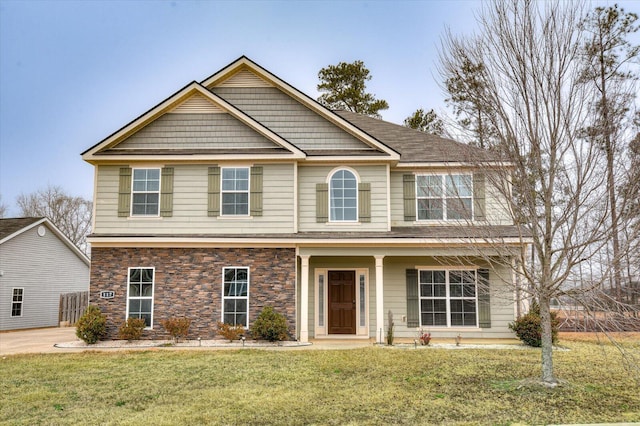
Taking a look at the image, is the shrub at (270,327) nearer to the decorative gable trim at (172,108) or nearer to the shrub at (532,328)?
the decorative gable trim at (172,108)

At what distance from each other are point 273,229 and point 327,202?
6.26 ft

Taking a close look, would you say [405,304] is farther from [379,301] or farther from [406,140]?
[406,140]

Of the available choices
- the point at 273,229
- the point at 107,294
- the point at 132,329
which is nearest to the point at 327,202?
the point at 273,229

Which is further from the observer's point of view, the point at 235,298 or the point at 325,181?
the point at 325,181

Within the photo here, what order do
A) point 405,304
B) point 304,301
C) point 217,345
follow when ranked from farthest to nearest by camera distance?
point 405,304, point 304,301, point 217,345

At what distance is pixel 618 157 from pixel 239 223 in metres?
10.4

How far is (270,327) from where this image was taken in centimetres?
1428

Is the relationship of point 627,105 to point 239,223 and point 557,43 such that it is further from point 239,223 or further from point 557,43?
point 239,223

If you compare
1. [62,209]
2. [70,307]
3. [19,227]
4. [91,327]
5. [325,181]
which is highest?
[62,209]

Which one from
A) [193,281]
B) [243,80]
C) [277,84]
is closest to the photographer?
[193,281]

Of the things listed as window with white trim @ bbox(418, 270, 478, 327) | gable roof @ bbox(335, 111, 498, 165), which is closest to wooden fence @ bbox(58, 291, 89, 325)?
gable roof @ bbox(335, 111, 498, 165)

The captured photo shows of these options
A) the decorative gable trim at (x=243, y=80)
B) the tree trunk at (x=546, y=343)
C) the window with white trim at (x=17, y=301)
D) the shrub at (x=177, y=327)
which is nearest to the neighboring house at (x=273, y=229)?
the shrub at (x=177, y=327)

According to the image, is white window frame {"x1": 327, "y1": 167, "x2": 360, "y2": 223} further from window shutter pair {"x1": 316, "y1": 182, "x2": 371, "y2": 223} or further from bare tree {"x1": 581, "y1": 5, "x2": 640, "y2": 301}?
bare tree {"x1": 581, "y1": 5, "x2": 640, "y2": 301}

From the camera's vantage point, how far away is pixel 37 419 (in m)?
7.16
